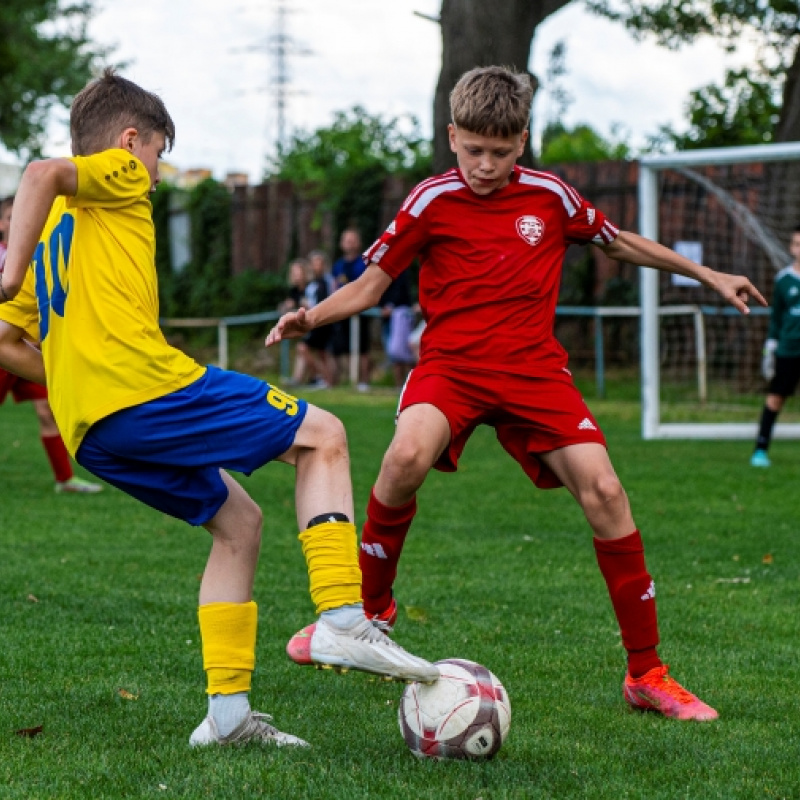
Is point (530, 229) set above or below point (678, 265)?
above

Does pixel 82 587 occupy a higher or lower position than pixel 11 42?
lower

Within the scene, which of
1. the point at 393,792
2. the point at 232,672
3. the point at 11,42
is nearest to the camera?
the point at 393,792

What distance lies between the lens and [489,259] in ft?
15.5

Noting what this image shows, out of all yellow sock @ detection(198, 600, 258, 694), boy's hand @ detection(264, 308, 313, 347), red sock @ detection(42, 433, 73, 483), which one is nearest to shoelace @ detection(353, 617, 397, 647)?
yellow sock @ detection(198, 600, 258, 694)

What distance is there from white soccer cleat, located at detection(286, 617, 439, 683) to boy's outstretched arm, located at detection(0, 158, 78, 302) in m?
1.12

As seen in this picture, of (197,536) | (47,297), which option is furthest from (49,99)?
(47,297)

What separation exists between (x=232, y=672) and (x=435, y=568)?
130 inches

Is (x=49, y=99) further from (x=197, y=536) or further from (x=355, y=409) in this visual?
(x=197, y=536)

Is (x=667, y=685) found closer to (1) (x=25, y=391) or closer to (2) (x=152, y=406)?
(2) (x=152, y=406)

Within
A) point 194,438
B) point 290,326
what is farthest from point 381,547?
point 194,438

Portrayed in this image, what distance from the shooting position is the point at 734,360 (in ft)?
53.9

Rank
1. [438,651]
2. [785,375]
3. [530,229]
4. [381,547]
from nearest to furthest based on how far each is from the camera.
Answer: [530,229]
[381,547]
[438,651]
[785,375]

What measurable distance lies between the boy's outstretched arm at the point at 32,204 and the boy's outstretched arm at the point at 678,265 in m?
2.00

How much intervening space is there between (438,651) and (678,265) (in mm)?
1608
